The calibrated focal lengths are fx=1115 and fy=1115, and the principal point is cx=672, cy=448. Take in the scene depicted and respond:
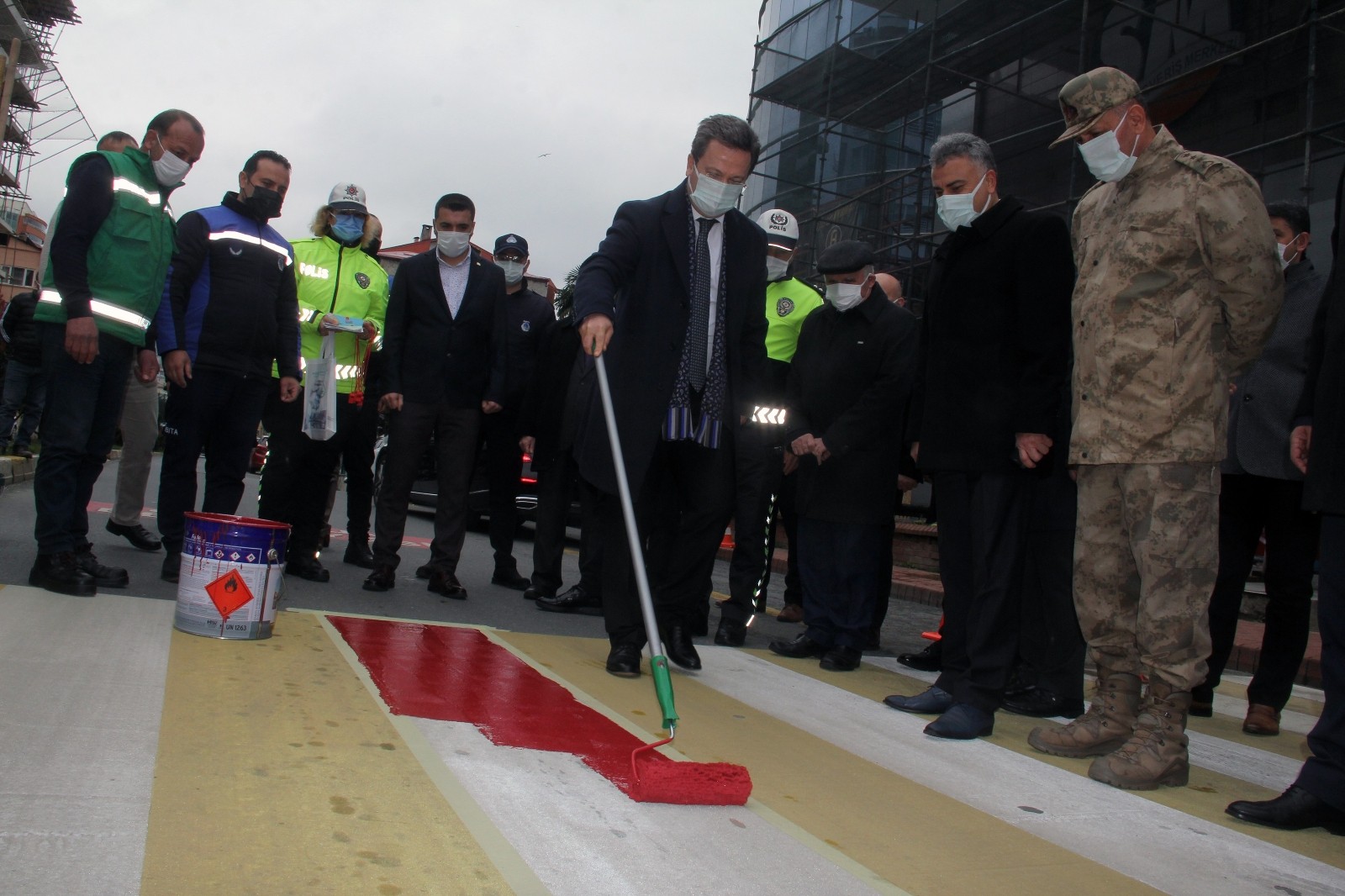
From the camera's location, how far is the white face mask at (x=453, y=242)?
19.2 ft

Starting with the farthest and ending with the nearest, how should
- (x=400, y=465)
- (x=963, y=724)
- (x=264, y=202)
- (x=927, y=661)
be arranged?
1. (x=400, y=465)
2. (x=264, y=202)
3. (x=927, y=661)
4. (x=963, y=724)

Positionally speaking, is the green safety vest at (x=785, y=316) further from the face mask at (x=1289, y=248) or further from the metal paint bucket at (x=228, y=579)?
the metal paint bucket at (x=228, y=579)

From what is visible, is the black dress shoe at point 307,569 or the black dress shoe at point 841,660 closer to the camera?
the black dress shoe at point 841,660

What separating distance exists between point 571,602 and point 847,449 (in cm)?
184

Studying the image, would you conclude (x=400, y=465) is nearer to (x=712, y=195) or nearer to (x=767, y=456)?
(x=767, y=456)

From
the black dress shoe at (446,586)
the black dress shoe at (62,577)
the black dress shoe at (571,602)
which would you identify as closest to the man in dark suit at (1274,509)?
the black dress shoe at (571,602)

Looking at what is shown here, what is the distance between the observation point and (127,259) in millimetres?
4355

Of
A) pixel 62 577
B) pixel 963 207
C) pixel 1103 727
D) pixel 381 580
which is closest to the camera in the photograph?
pixel 1103 727

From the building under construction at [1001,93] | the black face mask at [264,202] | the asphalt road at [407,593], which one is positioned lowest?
the asphalt road at [407,593]

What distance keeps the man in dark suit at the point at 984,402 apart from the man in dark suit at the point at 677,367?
28.2 inches

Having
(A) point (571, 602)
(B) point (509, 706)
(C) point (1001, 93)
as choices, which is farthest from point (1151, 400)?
(C) point (1001, 93)

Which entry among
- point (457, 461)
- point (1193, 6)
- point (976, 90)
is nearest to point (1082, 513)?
point (457, 461)

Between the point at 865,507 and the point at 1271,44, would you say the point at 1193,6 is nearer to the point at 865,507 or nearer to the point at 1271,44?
the point at 1271,44

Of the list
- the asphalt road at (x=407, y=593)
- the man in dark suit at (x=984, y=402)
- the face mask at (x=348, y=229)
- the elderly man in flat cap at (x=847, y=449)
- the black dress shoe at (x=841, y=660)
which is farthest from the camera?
the face mask at (x=348, y=229)
